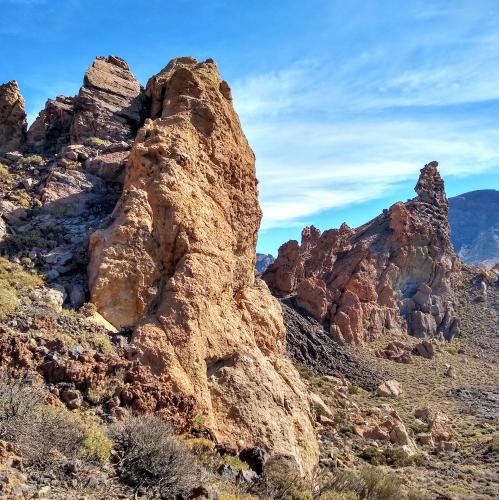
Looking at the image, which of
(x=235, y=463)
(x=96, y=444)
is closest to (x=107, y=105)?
(x=235, y=463)

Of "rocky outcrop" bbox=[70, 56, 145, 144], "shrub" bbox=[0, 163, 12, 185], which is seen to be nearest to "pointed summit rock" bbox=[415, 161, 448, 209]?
"rocky outcrop" bbox=[70, 56, 145, 144]

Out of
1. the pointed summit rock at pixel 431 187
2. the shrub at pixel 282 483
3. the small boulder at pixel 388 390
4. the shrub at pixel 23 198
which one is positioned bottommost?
the small boulder at pixel 388 390

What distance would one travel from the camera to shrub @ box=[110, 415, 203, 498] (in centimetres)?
732

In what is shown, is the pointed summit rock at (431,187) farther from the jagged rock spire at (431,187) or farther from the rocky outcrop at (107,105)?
the rocky outcrop at (107,105)

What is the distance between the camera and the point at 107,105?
72.1 ft

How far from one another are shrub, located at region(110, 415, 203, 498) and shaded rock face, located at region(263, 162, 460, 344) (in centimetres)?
4572

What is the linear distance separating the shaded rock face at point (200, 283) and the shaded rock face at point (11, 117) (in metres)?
9.60

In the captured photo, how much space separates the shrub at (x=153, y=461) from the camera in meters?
7.32

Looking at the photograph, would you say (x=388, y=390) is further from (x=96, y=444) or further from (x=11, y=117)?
(x=96, y=444)

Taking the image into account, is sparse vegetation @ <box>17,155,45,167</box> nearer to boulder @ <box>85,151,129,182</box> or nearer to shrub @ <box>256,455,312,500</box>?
boulder @ <box>85,151,129,182</box>

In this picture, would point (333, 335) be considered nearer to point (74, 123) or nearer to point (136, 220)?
point (74, 123)

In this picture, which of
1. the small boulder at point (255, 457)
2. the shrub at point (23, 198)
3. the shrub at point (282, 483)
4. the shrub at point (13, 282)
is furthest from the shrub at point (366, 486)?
the shrub at point (23, 198)

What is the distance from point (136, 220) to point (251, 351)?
14.9 ft

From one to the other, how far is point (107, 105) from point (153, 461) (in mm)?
17894
